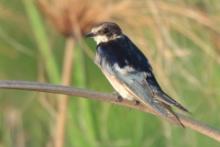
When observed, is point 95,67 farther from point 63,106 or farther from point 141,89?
point 141,89

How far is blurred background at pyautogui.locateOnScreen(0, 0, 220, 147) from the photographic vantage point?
3287mm

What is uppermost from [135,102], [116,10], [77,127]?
[116,10]

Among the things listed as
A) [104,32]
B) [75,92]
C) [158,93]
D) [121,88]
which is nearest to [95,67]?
[104,32]

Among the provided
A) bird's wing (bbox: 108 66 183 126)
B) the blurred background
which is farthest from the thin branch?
the blurred background

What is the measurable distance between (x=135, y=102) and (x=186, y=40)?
1534 mm

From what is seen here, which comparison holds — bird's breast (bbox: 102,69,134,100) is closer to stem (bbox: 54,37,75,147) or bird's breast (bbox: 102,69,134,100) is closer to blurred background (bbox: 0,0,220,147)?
blurred background (bbox: 0,0,220,147)

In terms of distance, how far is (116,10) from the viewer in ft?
12.0

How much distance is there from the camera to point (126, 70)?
2.27m

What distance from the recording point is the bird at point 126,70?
6.89 feet

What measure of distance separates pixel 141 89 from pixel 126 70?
0.34ft

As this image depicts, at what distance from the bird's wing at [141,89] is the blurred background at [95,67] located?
34.8 inches

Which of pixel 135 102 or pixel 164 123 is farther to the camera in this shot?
pixel 164 123

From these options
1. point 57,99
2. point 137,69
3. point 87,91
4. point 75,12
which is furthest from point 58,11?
point 87,91

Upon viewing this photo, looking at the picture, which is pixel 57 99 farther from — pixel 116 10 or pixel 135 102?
pixel 135 102
